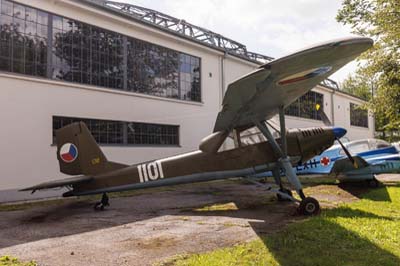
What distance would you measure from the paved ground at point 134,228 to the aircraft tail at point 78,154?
3.61 ft

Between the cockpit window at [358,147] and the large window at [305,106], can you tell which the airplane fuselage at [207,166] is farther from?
the large window at [305,106]

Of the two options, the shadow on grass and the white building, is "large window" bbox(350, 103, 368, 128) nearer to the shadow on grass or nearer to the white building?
the white building

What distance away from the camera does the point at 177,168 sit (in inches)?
341

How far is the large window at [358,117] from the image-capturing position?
40750mm

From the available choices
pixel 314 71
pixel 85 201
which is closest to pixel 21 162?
pixel 85 201

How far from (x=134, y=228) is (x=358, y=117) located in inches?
1645

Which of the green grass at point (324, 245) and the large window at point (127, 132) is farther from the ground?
the large window at point (127, 132)

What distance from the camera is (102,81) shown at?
1492 cm

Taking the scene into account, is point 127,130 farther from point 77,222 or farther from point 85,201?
point 77,222

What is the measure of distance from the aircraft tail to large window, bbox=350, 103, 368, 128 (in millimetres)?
37135

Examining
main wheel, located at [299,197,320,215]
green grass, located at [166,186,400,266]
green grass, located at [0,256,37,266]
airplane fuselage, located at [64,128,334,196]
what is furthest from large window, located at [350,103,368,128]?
green grass, located at [0,256,37,266]

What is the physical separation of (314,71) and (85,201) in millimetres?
7906

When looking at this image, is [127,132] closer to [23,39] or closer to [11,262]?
[23,39]

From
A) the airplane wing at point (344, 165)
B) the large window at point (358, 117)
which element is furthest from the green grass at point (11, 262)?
the large window at point (358, 117)
